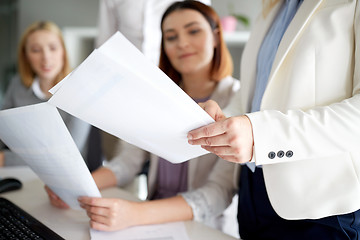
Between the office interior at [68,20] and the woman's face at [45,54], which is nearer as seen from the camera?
the woman's face at [45,54]

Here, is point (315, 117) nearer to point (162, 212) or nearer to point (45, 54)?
point (162, 212)

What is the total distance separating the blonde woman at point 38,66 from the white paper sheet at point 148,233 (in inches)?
39.0

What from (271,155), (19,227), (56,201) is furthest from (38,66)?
(271,155)

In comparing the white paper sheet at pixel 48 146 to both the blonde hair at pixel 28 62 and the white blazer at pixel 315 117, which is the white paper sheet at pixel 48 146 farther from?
the blonde hair at pixel 28 62

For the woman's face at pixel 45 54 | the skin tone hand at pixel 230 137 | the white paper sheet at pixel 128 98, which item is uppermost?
the woman's face at pixel 45 54

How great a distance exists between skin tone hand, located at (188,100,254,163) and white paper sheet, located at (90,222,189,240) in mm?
291

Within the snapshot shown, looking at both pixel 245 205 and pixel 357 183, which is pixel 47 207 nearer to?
pixel 245 205

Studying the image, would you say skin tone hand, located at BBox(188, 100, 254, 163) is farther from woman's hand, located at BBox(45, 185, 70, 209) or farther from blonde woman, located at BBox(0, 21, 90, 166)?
blonde woman, located at BBox(0, 21, 90, 166)

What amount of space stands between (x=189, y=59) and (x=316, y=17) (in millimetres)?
591

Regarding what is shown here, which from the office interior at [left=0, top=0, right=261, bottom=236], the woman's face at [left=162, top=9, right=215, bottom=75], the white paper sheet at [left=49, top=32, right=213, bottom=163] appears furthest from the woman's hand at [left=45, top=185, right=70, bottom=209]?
the office interior at [left=0, top=0, right=261, bottom=236]

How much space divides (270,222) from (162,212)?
27 cm

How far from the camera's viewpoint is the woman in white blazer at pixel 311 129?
61 centimetres

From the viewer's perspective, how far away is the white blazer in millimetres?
608

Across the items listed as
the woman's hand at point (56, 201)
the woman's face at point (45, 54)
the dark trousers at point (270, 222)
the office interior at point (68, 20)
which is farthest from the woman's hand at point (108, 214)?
the office interior at point (68, 20)
